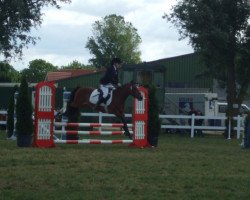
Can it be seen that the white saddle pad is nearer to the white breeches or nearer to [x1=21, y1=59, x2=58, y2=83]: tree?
the white breeches

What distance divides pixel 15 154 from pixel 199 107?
26915 millimetres

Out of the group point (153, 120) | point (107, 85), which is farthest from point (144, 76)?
point (107, 85)

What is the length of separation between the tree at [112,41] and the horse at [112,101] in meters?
76.8

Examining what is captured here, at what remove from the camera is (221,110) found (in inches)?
1705

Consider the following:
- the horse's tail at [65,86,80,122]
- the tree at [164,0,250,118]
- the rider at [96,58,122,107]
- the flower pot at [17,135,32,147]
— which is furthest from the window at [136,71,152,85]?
the flower pot at [17,135,32,147]

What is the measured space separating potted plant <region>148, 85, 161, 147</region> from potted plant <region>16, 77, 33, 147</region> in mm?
3583

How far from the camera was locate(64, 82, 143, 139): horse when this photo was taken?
1947 cm

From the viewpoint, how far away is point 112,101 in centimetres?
1967

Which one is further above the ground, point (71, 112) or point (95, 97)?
point (95, 97)

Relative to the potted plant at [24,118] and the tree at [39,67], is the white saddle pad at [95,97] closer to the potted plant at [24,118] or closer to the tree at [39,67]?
the potted plant at [24,118]

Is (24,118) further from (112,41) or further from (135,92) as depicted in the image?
(112,41)

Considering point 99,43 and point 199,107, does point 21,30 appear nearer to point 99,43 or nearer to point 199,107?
point 199,107

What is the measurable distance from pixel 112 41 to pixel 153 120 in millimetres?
78612

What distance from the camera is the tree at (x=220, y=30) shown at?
3338 centimetres
